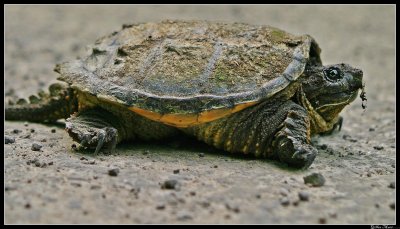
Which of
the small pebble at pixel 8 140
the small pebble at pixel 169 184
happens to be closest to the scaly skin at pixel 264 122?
the small pebble at pixel 8 140

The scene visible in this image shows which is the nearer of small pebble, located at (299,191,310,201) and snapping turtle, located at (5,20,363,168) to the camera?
small pebble, located at (299,191,310,201)

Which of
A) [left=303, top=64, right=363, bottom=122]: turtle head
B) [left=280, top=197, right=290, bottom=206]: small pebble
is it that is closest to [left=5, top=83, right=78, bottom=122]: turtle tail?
[left=303, top=64, right=363, bottom=122]: turtle head

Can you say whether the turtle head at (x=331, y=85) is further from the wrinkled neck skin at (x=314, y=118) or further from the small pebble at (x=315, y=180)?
the small pebble at (x=315, y=180)

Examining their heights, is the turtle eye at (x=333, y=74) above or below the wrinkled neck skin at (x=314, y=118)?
above

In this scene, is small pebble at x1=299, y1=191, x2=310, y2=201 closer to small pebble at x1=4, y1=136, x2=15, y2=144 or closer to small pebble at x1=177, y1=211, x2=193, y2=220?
small pebble at x1=177, y1=211, x2=193, y2=220

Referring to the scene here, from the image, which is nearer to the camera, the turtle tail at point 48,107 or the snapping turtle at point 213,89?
the snapping turtle at point 213,89

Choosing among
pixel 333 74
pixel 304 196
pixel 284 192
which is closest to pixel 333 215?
pixel 304 196
